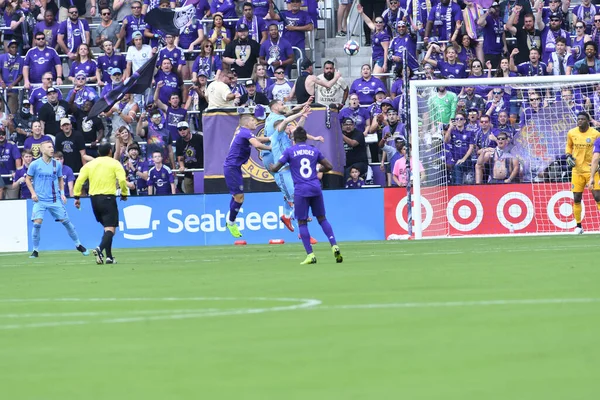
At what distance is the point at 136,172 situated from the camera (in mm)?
27734

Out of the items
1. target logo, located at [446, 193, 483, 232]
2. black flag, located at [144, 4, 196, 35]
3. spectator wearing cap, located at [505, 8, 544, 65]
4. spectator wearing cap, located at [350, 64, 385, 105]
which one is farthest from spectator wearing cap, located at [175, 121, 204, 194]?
spectator wearing cap, located at [505, 8, 544, 65]

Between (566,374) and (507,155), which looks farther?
(507,155)

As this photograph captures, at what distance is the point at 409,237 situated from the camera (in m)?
26.0

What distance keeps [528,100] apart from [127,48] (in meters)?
9.78

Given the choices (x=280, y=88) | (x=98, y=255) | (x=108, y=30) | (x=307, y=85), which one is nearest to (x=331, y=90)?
(x=307, y=85)

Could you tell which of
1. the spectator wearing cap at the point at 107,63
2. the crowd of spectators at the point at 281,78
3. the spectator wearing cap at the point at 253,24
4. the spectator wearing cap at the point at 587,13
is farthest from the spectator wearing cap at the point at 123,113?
the spectator wearing cap at the point at 587,13

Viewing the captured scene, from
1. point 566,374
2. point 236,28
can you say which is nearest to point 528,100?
point 236,28

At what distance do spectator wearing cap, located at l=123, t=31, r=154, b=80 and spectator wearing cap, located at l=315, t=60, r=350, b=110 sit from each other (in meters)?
4.22

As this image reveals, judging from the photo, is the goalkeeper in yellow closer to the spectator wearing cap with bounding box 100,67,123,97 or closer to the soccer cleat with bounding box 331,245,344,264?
the soccer cleat with bounding box 331,245,344,264

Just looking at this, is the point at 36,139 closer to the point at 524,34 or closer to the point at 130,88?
the point at 130,88

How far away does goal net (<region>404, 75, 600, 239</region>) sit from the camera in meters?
25.7

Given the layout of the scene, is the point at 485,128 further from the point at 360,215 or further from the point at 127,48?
the point at 127,48

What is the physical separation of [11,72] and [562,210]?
1341cm

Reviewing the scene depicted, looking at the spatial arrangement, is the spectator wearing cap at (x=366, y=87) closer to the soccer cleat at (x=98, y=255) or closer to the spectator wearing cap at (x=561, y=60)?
the spectator wearing cap at (x=561, y=60)
